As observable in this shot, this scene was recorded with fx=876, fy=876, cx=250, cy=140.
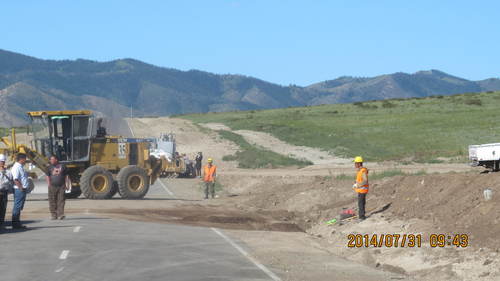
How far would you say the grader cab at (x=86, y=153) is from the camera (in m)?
33.5

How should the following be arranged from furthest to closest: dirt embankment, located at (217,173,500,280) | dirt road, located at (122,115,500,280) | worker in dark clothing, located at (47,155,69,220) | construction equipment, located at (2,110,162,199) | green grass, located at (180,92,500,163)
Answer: green grass, located at (180,92,500,163), construction equipment, located at (2,110,162,199), worker in dark clothing, located at (47,155,69,220), dirt road, located at (122,115,500,280), dirt embankment, located at (217,173,500,280)

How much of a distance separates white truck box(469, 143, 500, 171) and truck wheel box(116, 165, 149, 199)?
14105 millimetres

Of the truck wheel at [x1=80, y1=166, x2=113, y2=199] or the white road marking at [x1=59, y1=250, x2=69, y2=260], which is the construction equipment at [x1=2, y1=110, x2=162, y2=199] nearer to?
the truck wheel at [x1=80, y1=166, x2=113, y2=199]

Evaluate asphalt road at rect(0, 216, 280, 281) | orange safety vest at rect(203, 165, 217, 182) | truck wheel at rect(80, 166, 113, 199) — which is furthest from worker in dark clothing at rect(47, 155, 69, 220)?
orange safety vest at rect(203, 165, 217, 182)

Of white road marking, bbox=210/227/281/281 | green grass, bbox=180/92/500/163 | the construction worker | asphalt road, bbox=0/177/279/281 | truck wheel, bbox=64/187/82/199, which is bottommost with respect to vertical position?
white road marking, bbox=210/227/281/281

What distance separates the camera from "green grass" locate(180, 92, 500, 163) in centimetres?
6538

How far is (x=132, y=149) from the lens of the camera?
117 ft

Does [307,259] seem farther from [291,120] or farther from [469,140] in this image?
[291,120]

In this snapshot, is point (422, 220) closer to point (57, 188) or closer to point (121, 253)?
point (121, 253)

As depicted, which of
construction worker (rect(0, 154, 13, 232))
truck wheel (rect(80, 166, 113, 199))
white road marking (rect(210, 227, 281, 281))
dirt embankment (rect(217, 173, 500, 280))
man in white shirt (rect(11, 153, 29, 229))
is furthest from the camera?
truck wheel (rect(80, 166, 113, 199))

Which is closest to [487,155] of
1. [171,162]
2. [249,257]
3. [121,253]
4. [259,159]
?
[249,257]

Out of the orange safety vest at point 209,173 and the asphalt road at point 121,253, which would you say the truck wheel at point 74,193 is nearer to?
the orange safety vest at point 209,173

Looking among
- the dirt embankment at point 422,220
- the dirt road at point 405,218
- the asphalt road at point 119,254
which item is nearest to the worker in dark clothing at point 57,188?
the asphalt road at point 119,254

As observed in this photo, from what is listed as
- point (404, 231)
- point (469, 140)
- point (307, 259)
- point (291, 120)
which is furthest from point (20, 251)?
point (291, 120)
